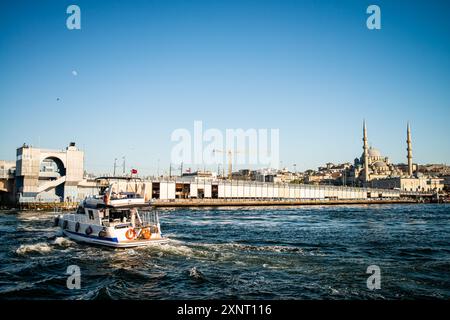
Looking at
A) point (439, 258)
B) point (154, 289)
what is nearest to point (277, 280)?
point (154, 289)

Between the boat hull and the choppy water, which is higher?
the boat hull

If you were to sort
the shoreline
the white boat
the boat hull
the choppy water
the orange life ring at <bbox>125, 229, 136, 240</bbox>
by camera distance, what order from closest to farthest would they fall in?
the choppy water, the boat hull, the white boat, the orange life ring at <bbox>125, 229, 136, 240</bbox>, the shoreline

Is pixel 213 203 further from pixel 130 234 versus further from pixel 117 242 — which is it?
pixel 117 242

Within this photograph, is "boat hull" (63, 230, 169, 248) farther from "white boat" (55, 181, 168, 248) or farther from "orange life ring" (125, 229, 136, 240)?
"orange life ring" (125, 229, 136, 240)

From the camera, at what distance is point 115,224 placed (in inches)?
1181

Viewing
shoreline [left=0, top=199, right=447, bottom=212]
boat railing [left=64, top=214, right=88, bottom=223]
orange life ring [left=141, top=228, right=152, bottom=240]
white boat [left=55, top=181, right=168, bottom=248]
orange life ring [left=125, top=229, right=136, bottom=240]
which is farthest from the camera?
shoreline [left=0, top=199, right=447, bottom=212]

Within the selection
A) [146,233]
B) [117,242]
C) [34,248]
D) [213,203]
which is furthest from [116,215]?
[213,203]

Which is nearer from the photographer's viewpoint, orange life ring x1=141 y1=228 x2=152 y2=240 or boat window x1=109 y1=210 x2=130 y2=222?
orange life ring x1=141 y1=228 x2=152 y2=240

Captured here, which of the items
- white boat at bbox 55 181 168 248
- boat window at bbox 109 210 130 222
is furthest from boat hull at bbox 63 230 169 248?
boat window at bbox 109 210 130 222

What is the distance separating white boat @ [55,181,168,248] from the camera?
94.3ft
